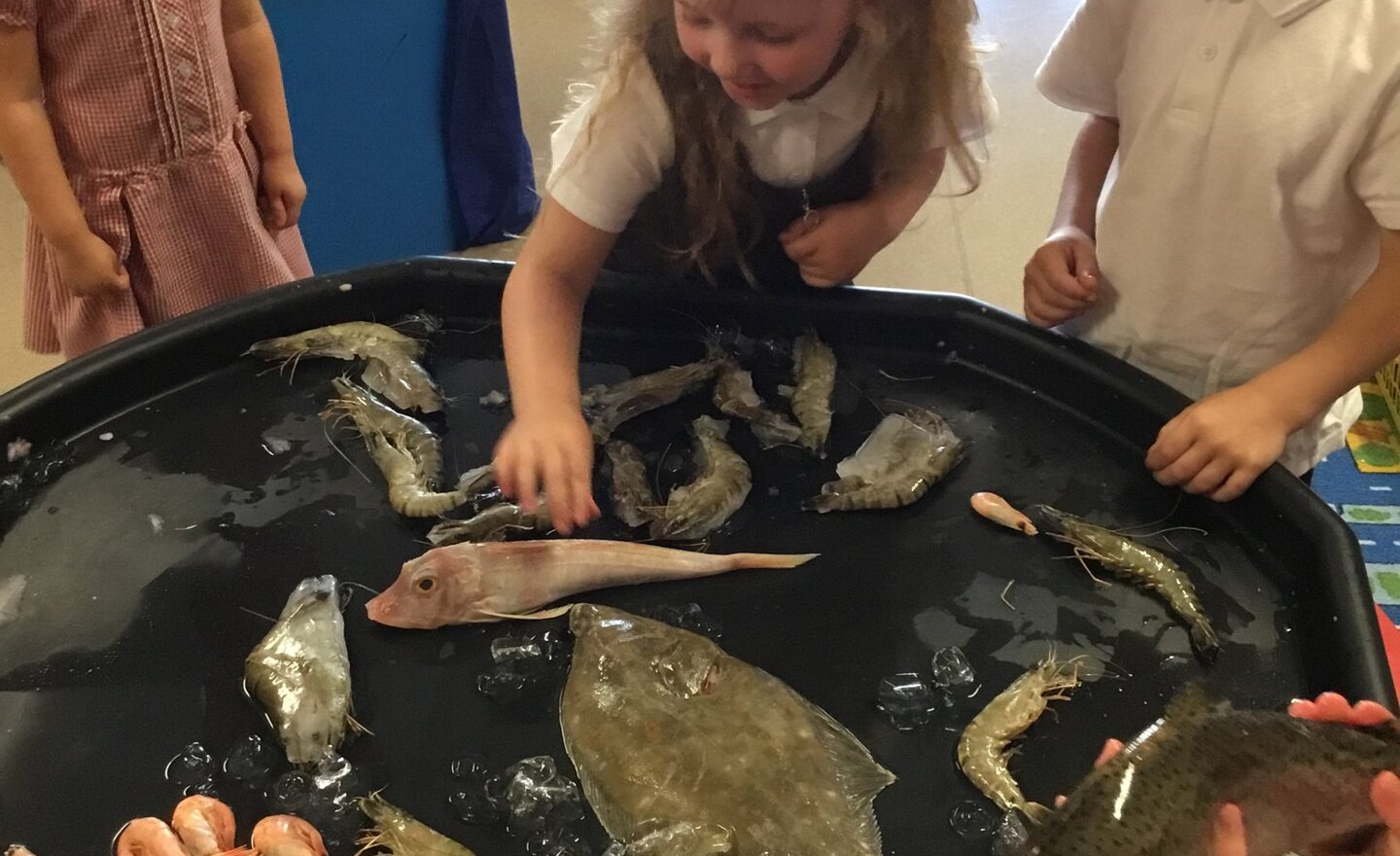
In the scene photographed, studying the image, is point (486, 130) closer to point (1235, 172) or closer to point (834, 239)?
point (834, 239)

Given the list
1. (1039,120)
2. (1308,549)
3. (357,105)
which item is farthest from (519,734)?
(1039,120)

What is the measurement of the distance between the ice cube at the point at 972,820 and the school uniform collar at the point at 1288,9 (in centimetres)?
85

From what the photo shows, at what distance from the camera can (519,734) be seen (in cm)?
91

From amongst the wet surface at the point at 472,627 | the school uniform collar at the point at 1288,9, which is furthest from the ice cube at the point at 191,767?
the school uniform collar at the point at 1288,9

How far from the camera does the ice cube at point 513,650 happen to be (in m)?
0.97

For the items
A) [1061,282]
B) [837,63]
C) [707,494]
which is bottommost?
[707,494]

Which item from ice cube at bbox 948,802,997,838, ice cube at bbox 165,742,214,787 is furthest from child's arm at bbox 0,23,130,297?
ice cube at bbox 948,802,997,838

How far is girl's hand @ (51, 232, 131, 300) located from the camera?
4.64 ft

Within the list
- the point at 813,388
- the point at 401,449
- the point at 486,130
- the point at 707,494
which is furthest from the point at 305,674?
the point at 486,130

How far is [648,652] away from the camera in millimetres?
960

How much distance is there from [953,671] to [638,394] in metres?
0.49

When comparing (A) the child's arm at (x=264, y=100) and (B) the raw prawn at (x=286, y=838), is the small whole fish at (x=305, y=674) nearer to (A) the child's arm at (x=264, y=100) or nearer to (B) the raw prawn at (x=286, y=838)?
(B) the raw prawn at (x=286, y=838)

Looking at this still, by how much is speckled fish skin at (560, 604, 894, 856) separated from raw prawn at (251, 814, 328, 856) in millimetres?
214

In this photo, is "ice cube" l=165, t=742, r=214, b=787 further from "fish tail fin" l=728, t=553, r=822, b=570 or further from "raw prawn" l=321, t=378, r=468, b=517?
"fish tail fin" l=728, t=553, r=822, b=570
